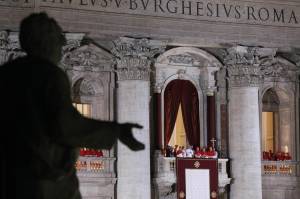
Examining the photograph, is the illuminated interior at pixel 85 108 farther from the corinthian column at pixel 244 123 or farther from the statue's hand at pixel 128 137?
the statue's hand at pixel 128 137

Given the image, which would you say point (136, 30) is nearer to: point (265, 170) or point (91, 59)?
point (91, 59)

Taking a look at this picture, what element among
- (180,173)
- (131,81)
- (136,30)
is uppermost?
(136,30)

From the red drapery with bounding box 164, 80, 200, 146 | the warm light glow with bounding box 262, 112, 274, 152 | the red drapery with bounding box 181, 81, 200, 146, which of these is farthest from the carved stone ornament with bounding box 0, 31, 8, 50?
the warm light glow with bounding box 262, 112, 274, 152

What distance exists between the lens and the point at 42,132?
16.1 ft

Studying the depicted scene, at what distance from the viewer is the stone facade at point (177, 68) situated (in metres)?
22.8

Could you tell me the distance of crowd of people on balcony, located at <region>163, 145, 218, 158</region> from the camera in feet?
78.7

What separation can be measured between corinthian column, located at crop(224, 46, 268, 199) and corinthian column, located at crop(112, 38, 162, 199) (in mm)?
2604

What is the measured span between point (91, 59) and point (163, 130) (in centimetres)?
301

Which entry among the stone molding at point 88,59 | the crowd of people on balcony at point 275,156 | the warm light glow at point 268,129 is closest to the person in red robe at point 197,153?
the crowd of people on balcony at point 275,156

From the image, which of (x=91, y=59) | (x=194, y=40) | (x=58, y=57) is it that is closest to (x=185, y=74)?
(x=194, y=40)

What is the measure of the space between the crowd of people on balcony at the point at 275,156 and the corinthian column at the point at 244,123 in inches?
56.2

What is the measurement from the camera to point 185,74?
25109 mm

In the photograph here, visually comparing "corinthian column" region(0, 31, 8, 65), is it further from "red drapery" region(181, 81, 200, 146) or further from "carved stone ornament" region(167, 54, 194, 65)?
"red drapery" region(181, 81, 200, 146)

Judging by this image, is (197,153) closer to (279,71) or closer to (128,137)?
(279,71)
